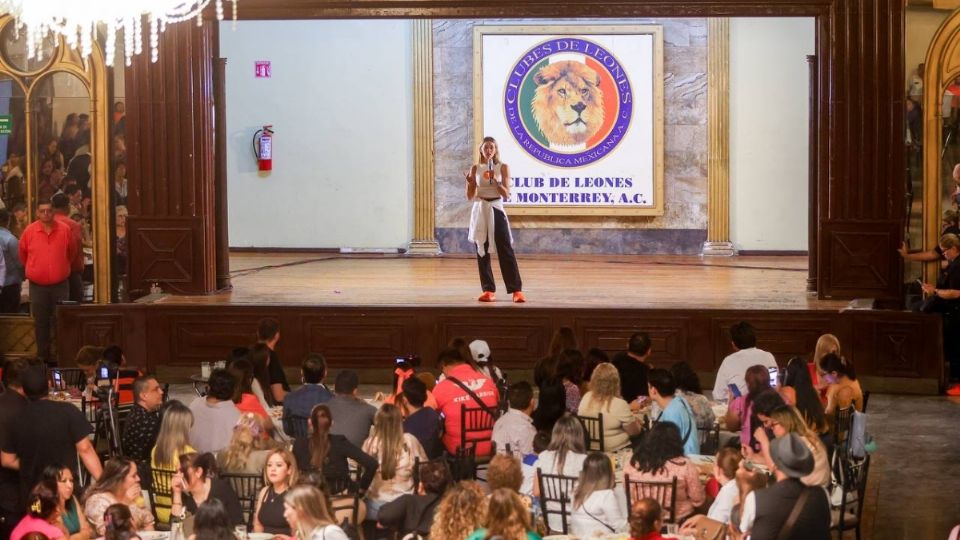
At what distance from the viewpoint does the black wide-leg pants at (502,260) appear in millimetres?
15062

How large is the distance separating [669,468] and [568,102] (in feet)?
47.2

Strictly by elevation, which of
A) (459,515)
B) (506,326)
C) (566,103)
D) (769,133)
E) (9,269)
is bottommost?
(459,515)

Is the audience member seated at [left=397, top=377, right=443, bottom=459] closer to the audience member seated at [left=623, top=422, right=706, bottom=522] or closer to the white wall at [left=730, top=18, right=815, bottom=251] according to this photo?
the audience member seated at [left=623, top=422, right=706, bottom=522]

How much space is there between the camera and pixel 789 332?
46.9ft

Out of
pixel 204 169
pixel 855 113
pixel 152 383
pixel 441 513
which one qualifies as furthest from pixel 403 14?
pixel 441 513

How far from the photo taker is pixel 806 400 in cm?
927

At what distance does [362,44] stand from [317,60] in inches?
26.8

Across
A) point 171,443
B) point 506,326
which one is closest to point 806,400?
point 171,443

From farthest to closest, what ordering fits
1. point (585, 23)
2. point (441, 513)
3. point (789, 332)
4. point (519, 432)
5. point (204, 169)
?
point (585, 23) < point (204, 169) < point (789, 332) < point (519, 432) < point (441, 513)

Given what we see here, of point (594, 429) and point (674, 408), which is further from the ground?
point (674, 408)

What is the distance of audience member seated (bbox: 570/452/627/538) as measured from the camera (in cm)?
739

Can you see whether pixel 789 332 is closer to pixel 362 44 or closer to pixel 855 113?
pixel 855 113

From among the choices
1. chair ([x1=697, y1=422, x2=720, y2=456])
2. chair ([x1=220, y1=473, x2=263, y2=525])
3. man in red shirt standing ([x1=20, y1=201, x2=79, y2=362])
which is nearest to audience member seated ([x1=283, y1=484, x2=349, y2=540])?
chair ([x1=220, y1=473, x2=263, y2=525])

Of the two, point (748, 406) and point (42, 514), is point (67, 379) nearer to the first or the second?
point (42, 514)
